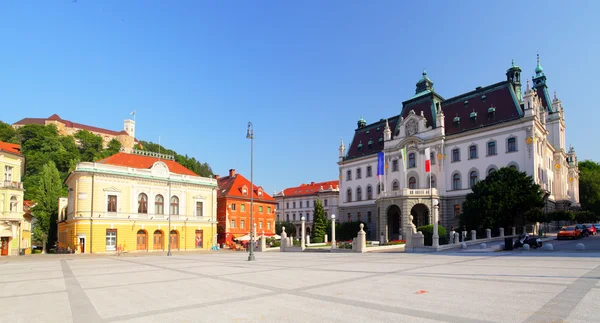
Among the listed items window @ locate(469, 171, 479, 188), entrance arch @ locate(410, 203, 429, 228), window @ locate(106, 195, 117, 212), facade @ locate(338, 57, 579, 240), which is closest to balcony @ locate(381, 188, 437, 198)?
facade @ locate(338, 57, 579, 240)

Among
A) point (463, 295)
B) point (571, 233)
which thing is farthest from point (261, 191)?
point (463, 295)

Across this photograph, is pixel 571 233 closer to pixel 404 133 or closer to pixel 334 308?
pixel 404 133

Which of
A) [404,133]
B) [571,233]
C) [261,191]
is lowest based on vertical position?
[571,233]

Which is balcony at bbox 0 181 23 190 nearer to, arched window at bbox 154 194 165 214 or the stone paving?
arched window at bbox 154 194 165 214

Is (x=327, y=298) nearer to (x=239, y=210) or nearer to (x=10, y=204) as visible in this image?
(x=10, y=204)

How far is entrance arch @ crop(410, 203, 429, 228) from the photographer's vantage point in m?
54.0

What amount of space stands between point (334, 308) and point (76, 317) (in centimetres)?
549

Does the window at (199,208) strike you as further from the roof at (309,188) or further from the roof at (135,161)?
the roof at (309,188)

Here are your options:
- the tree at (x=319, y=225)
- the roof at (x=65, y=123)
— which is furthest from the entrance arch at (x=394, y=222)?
the roof at (x=65, y=123)

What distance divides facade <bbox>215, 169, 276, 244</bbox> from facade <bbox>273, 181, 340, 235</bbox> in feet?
86.1

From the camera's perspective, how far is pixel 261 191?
68.8m

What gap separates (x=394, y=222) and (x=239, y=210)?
23.7 metres

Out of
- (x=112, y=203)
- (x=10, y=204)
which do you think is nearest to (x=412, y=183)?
(x=112, y=203)

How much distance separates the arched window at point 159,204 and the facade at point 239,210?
12.7 metres
